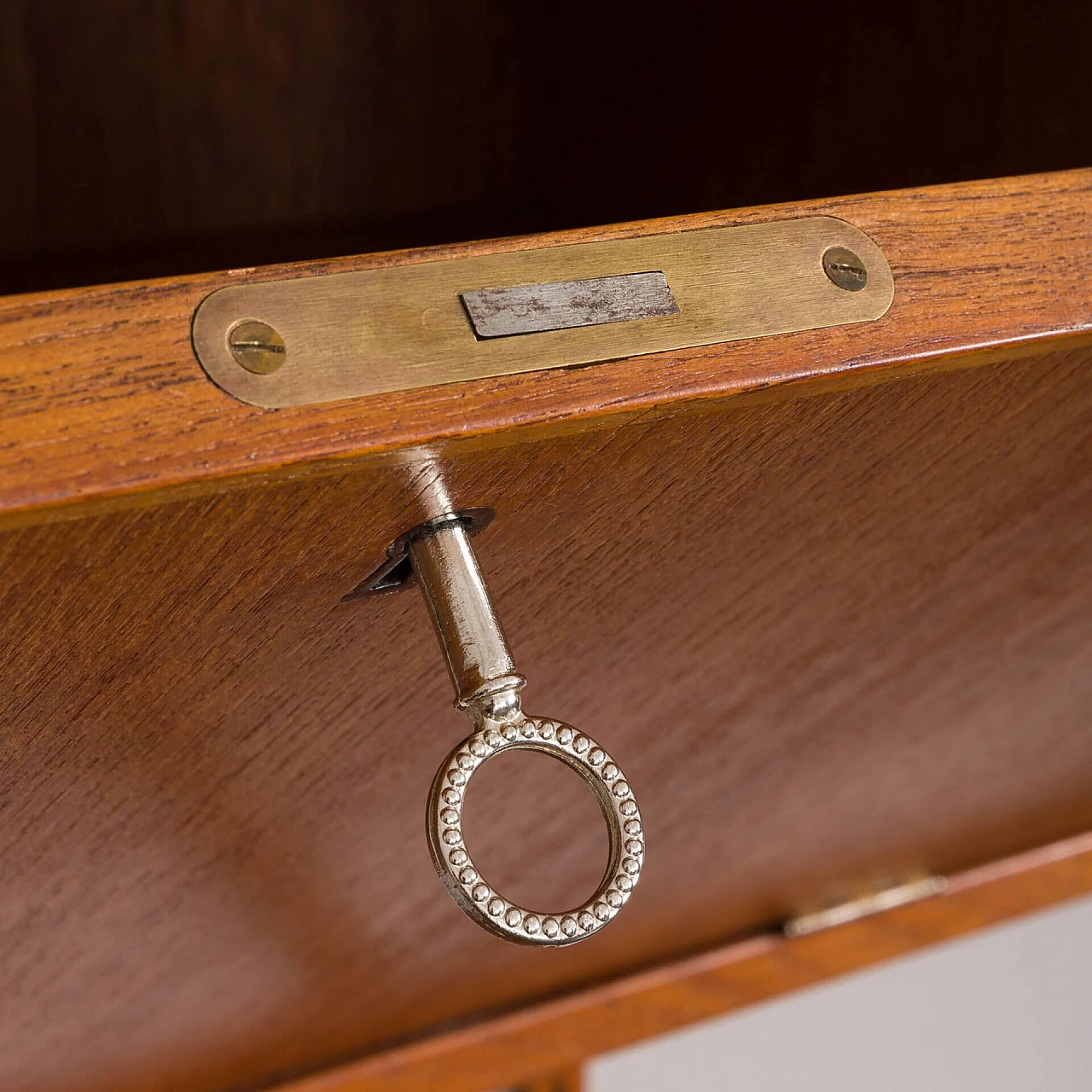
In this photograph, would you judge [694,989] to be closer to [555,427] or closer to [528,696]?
[528,696]

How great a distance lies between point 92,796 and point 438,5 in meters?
0.40

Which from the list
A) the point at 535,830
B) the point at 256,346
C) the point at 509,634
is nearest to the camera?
the point at 256,346

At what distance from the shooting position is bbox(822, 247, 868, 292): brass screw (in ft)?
0.83

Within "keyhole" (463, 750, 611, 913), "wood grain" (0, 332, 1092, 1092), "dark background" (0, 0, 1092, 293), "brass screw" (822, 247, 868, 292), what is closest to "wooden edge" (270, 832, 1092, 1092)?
"wood grain" (0, 332, 1092, 1092)

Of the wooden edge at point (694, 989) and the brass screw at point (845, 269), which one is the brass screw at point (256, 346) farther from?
the wooden edge at point (694, 989)

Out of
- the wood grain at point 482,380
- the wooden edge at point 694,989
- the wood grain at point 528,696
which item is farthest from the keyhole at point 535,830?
the wood grain at point 482,380

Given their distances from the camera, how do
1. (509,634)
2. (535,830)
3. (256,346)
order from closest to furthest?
(256,346) → (509,634) → (535,830)

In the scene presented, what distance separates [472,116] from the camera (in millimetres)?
584

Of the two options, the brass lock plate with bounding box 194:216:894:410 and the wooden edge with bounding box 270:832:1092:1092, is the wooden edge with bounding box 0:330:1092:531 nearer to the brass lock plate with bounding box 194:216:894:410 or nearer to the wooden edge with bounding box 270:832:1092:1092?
the brass lock plate with bounding box 194:216:894:410

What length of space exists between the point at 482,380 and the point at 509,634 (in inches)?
5.6

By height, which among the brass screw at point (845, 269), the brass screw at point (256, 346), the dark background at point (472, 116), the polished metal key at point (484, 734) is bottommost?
the polished metal key at point (484, 734)

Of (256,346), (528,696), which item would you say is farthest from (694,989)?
(256,346)

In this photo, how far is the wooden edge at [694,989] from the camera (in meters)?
0.68

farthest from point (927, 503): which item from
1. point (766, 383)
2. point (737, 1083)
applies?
point (737, 1083)
